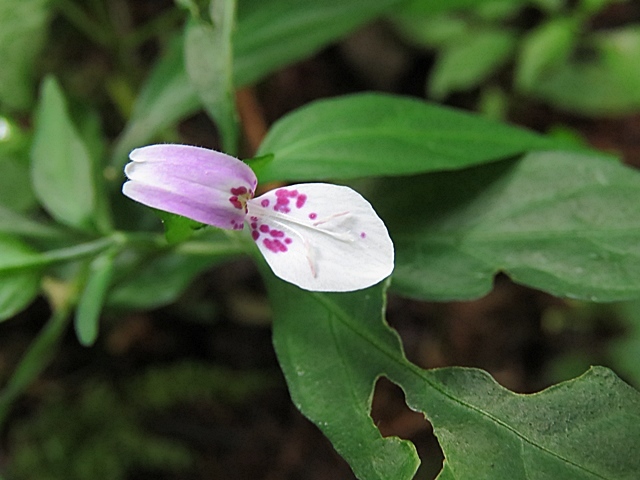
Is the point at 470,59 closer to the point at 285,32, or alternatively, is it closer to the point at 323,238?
the point at 285,32

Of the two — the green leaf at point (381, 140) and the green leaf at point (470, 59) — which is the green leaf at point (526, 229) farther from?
the green leaf at point (470, 59)

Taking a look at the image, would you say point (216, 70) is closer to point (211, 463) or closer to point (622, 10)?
point (211, 463)

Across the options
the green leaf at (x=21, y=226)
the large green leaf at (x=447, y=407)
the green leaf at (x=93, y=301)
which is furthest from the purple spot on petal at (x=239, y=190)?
the green leaf at (x=21, y=226)

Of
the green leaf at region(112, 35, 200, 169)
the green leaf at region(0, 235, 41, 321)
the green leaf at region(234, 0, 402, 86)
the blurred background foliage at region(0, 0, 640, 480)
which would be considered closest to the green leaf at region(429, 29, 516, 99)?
the blurred background foliage at region(0, 0, 640, 480)

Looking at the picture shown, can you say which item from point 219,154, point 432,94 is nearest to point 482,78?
point 432,94

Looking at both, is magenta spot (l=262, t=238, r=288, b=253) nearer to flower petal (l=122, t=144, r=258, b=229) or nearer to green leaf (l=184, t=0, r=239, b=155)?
flower petal (l=122, t=144, r=258, b=229)

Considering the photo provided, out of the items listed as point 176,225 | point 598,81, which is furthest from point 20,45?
point 598,81
